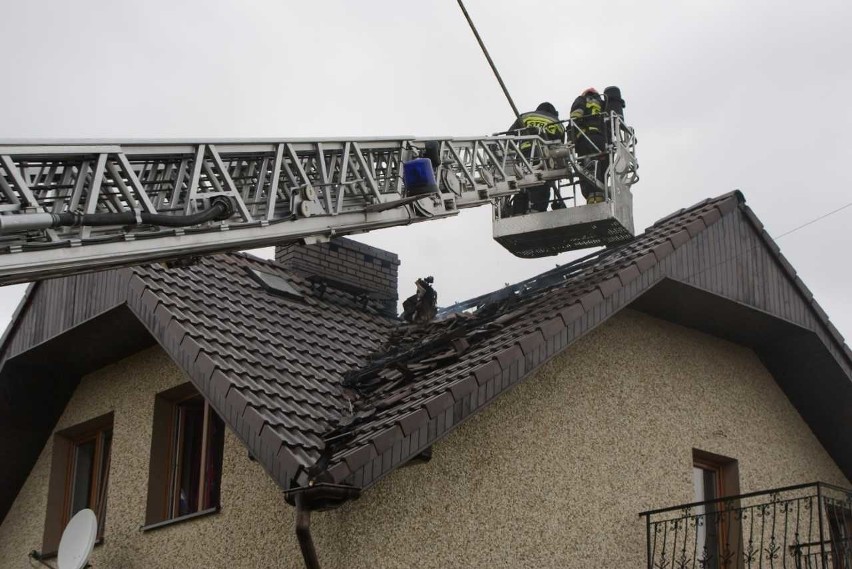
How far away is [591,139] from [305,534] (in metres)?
6.79

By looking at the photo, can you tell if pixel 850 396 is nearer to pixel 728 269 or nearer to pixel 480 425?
pixel 728 269

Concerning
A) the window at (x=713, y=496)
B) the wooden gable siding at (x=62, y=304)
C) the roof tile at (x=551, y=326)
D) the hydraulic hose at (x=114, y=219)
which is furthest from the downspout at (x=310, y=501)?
the window at (x=713, y=496)

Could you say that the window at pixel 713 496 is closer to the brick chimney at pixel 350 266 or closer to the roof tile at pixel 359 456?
the roof tile at pixel 359 456

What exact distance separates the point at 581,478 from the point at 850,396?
400cm

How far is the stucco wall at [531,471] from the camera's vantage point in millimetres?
9156

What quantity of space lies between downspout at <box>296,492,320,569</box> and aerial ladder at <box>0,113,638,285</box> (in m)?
1.88

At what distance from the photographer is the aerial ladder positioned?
281 inches

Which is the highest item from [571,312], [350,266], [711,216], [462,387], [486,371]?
[350,266]

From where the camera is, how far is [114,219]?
24.6 feet

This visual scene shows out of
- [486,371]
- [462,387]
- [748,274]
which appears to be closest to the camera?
[462,387]

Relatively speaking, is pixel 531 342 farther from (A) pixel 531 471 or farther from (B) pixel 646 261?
(B) pixel 646 261

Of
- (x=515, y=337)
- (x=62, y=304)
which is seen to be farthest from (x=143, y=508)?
(x=515, y=337)

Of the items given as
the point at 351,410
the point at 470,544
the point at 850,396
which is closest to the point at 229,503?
the point at 351,410

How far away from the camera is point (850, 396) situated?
41.7ft
